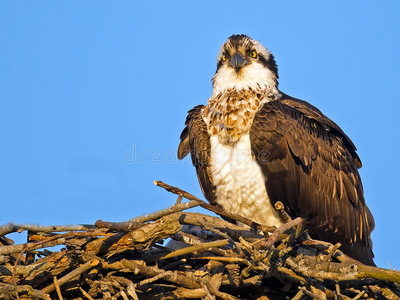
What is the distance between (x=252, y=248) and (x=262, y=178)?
5.69ft

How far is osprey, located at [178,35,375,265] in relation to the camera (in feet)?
20.2

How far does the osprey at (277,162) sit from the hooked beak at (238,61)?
→ 0.02 metres

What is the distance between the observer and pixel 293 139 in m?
6.14

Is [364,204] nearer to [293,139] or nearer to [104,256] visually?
[293,139]

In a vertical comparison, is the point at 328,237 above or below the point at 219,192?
below

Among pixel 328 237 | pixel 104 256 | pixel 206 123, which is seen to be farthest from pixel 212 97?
pixel 104 256

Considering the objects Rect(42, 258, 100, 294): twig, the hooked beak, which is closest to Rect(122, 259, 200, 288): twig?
Rect(42, 258, 100, 294): twig

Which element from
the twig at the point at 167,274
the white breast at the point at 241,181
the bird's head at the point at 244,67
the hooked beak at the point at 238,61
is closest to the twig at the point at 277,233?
the twig at the point at 167,274

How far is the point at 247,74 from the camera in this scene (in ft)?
22.9

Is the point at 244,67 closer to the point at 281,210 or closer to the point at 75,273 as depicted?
the point at 281,210

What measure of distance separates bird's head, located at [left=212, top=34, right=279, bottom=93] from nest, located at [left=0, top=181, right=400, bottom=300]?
2.28m

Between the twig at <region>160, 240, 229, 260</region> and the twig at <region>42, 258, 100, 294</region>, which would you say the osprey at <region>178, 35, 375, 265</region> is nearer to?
the twig at <region>160, 240, 229, 260</region>

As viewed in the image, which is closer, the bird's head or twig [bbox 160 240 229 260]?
twig [bbox 160 240 229 260]

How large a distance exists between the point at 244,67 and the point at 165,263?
2792mm
